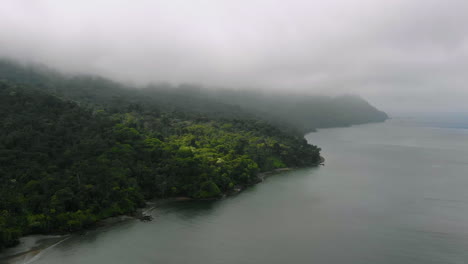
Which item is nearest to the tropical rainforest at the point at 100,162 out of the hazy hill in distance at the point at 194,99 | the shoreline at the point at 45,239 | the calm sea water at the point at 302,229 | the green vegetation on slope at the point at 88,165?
the green vegetation on slope at the point at 88,165

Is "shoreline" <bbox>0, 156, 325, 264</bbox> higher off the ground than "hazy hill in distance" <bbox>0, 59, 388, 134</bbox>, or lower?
lower

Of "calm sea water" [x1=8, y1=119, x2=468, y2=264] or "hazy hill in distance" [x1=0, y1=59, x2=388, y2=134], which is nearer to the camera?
"calm sea water" [x1=8, y1=119, x2=468, y2=264]

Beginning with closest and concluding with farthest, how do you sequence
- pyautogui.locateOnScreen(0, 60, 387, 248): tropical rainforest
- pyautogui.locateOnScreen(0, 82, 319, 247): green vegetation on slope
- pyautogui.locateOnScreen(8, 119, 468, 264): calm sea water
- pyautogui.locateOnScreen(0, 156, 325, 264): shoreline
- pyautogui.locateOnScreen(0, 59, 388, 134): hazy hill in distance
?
1. pyautogui.locateOnScreen(0, 156, 325, 264): shoreline
2. pyautogui.locateOnScreen(8, 119, 468, 264): calm sea water
3. pyautogui.locateOnScreen(0, 82, 319, 247): green vegetation on slope
4. pyautogui.locateOnScreen(0, 60, 387, 248): tropical rainforest
5. pyautogui.locateOnScreen(0, 59, 388, 134): hazy hill in distance

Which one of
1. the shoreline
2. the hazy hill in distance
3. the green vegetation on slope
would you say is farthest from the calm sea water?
the hazy hill in distance

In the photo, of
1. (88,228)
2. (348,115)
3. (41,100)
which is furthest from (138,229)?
(348,115)

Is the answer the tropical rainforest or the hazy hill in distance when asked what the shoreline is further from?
the hazy hill in distance

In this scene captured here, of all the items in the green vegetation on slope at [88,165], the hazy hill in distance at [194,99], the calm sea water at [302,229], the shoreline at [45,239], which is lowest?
the calm sea water at [302,229]

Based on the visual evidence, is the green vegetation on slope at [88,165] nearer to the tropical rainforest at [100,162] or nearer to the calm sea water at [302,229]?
the tropical rainforest at [100,162]
